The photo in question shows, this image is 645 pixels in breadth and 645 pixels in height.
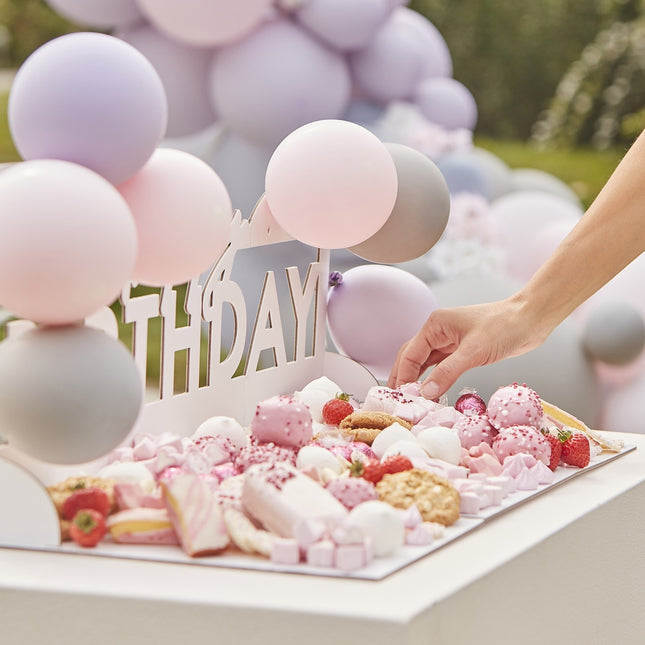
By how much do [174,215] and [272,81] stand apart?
1.89m

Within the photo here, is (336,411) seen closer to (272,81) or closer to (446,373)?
(446,373)

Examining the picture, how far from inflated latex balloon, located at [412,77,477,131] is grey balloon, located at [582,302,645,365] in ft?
3.55

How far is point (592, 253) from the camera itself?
66.4 inches

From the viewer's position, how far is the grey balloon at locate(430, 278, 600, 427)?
274 centimetres

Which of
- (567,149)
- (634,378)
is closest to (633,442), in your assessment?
(634,378)

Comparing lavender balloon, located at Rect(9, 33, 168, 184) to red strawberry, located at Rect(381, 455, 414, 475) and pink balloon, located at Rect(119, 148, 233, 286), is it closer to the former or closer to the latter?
pink balloon, located at Rect(119, 148, 233, 286)

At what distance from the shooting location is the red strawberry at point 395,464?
127 cm

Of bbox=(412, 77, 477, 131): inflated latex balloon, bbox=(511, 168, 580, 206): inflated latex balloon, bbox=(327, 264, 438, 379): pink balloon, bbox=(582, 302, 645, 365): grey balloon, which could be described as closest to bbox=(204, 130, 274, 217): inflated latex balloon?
bbox=(412, 77, 477, 131): inflated latex balloon

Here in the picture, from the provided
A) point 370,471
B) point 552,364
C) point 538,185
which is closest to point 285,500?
point 370,471

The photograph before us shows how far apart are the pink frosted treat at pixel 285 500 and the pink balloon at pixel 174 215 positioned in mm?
252

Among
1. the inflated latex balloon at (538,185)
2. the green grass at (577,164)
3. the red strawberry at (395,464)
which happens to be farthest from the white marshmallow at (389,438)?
the green grass at (577,164)

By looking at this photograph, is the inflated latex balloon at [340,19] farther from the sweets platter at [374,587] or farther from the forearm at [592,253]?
the sweets platter at [374,587]

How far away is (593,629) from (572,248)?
57 cm

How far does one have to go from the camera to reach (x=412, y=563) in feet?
3.61
